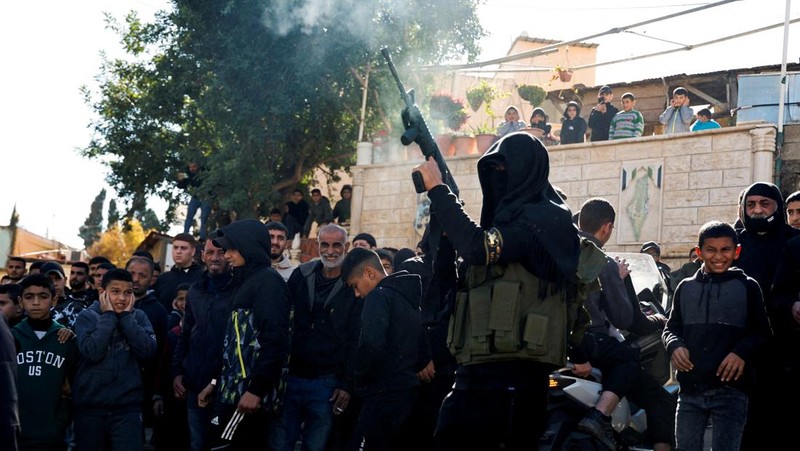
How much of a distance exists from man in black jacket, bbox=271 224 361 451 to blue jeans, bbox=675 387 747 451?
235cm

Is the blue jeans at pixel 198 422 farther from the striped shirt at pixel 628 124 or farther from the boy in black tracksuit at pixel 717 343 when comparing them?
the striped shirt at pixel 628 124

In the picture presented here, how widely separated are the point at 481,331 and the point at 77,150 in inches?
752

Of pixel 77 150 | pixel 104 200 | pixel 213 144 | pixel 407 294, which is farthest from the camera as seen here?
pixel 104 200

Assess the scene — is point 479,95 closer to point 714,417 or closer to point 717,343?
point 717,343

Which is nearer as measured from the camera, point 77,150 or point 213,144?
point 213,144

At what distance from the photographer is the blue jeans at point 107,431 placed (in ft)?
23.5

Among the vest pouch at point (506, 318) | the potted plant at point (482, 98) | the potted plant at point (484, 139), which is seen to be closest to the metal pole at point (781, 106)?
the potted plant at point (484, 139)

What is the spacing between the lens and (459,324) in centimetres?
426

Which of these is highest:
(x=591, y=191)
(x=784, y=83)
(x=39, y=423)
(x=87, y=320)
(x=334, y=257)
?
(x=784, y=83)

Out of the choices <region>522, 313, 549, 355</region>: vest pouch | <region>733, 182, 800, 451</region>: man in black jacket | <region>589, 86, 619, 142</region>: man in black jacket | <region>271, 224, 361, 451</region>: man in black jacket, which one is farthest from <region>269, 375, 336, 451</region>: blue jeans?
<region>589, 86, 619, 142</region>: man in black jacket

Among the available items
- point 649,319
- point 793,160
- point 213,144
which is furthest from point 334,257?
point 213,144

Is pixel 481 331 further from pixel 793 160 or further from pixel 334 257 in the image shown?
pixel 793 160

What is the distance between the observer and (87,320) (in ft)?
24.1

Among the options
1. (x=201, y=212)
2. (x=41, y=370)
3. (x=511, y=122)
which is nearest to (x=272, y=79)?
(x=201, y=212)
